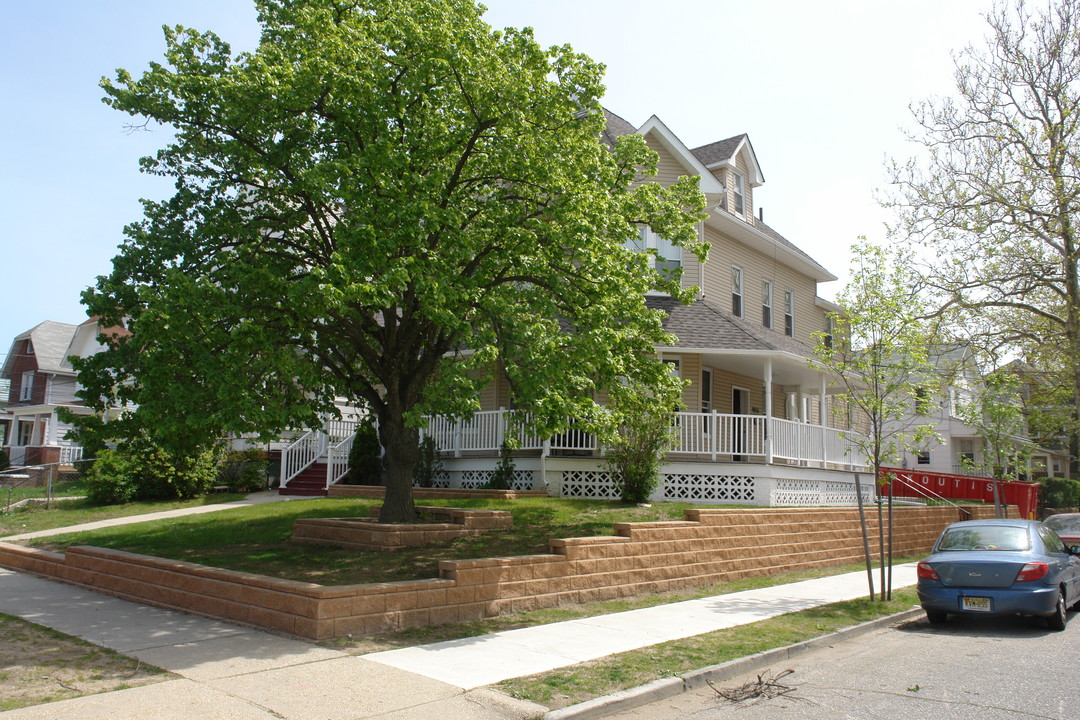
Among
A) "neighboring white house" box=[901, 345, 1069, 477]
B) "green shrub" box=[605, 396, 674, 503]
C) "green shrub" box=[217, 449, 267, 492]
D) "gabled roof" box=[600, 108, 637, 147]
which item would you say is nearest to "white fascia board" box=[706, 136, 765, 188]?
"gabled roof" box=[600, 108, 637, 147]

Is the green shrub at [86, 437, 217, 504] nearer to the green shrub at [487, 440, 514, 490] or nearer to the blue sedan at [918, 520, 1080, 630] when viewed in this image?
the green shrub at [487, 440, 514, 490]

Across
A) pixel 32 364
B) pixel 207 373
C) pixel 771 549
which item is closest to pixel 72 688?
pixel 207 373

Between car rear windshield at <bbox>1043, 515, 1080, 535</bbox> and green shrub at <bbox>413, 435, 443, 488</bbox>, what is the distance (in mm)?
14540

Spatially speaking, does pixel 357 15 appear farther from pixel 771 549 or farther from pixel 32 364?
pixel 32 364

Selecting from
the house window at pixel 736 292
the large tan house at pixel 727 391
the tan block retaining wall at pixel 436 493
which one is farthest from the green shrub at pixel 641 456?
the house window at pixel 736 292

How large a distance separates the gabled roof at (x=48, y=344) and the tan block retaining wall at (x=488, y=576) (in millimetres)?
36133

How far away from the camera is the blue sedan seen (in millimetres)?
10305

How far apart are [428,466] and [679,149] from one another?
11143 millimetres

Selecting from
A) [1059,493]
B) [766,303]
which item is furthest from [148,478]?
[1059,493]

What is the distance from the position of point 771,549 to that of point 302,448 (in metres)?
14.2

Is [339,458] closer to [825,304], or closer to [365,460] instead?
[365,460]

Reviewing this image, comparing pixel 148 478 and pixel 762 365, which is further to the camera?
pixel 762 365

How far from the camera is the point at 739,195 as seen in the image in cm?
2598

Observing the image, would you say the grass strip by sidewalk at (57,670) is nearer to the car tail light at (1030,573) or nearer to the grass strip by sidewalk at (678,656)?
the grass strip by sidewalk at (678,656)
